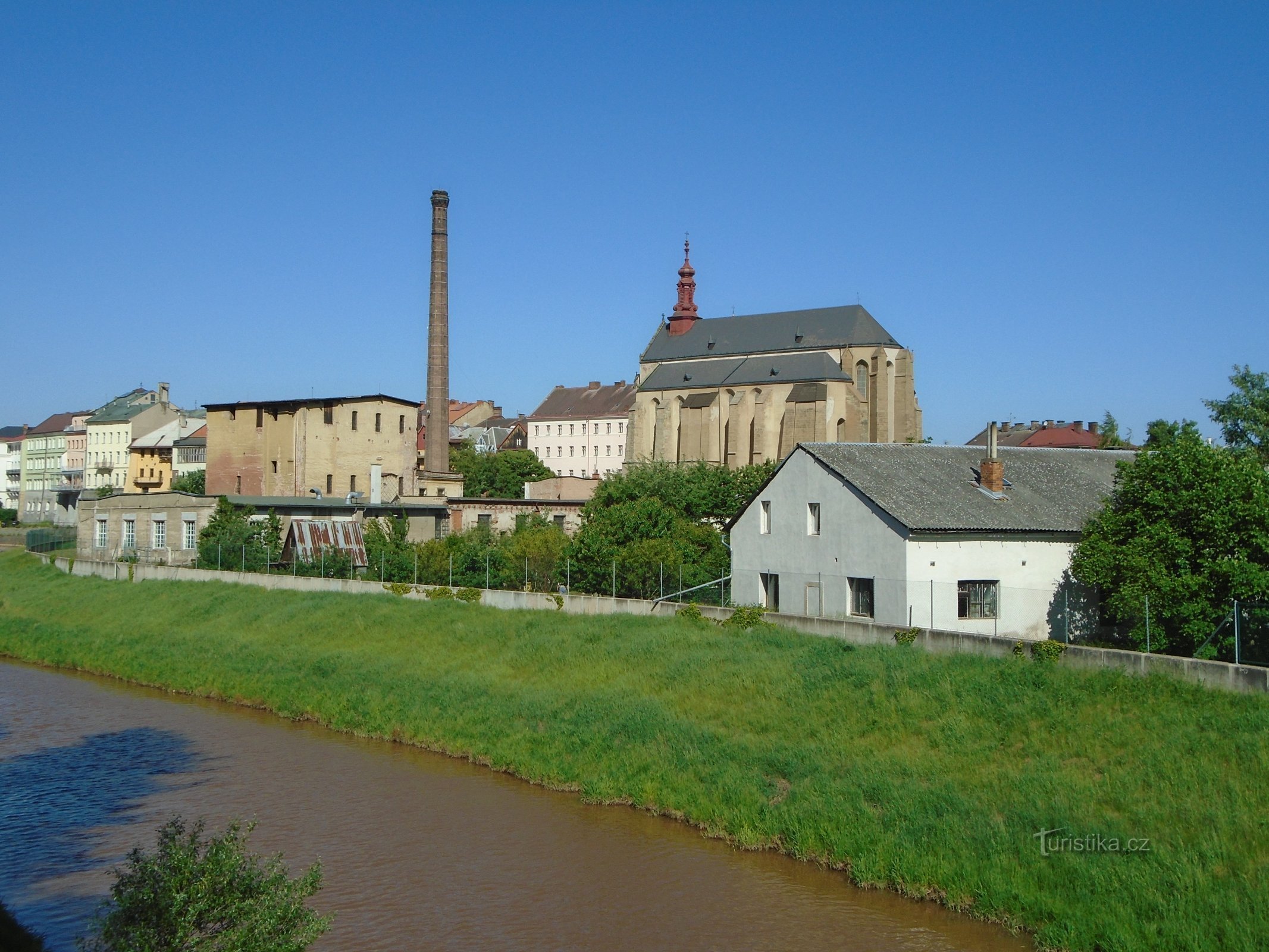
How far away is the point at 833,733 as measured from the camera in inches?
819

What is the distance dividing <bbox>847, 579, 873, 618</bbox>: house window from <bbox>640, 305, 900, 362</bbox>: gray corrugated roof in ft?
200

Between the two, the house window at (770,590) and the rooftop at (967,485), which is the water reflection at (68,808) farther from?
the rooftop at (967,485)

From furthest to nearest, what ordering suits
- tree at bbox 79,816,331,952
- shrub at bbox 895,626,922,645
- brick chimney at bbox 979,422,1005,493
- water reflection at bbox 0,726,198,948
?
brick chimney at bbox 979,422,1005,493 → shrub at bbox 895,626,922,645 → water reflection at bbox 0,726,198,948 → tree at bbox 79,816,331,952

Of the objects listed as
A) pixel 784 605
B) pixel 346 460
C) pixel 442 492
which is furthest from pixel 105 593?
pixel 784 605

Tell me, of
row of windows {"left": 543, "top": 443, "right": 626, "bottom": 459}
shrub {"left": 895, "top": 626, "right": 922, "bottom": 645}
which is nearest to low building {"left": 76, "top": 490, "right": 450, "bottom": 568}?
shrub {"left": 895, "top": 626, "right": 922, "bottom": 645}

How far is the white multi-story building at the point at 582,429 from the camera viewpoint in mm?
125006

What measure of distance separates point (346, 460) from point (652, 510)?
28355 millimetres

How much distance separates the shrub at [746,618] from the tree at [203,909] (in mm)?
18496

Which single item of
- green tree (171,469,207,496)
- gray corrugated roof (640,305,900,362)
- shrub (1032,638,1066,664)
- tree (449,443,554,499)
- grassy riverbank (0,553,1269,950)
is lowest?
grassy riverbank (0,553,1269,950)

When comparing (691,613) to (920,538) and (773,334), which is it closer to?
(920,538)

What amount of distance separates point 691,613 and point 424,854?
39.4 ft

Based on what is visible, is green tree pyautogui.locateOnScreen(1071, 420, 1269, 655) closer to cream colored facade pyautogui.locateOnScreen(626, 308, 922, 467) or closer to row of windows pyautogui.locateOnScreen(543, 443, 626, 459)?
cream colored facade pyautogui.locateOnScreen(626, 308, 922, 467)

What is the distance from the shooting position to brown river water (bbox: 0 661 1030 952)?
15180 mm

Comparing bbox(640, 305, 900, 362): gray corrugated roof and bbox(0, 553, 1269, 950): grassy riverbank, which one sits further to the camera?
bbox(640, 305, 900, 362): gray corrugated roof
